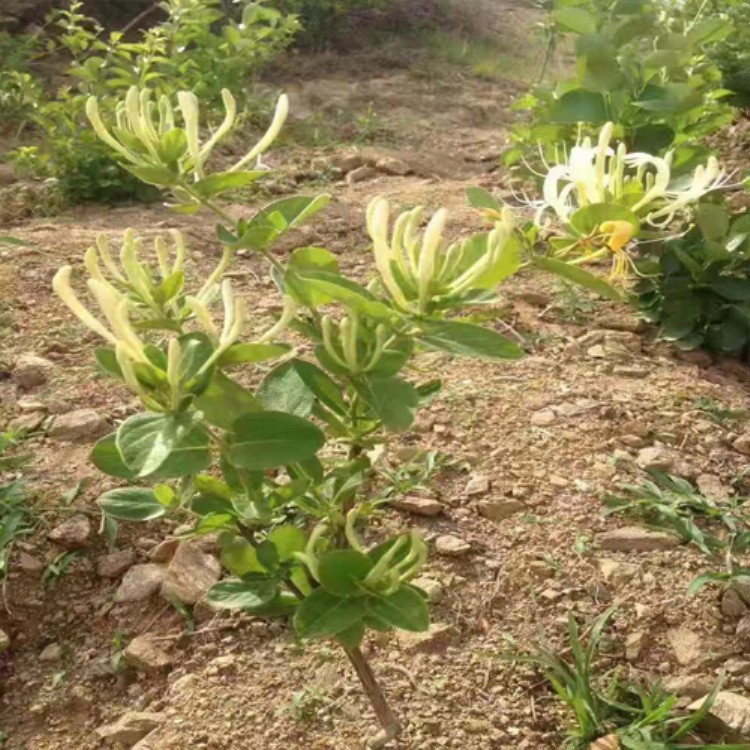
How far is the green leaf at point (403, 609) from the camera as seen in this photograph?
0.84 metres

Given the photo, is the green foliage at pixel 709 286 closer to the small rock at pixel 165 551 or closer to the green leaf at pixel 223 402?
the small rock at pixel 165 551

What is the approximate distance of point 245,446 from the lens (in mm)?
793

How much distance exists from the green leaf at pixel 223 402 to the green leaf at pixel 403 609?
213mm

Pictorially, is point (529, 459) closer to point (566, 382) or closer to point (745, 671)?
point (566, 382)

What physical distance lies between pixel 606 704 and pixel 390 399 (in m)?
0.65

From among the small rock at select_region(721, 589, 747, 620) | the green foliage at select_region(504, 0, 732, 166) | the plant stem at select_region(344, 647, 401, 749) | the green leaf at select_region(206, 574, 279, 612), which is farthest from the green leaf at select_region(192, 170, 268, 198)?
the green foliage at select_region(504, 0, 732, 166)

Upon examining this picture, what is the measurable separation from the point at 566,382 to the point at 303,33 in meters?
3.93

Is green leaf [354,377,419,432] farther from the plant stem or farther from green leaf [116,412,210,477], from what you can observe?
the plant stem

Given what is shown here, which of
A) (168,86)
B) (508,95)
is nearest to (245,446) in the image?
(168,86)

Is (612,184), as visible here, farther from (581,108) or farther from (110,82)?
(110,82)

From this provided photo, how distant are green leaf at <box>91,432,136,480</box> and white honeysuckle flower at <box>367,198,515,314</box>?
29 cm

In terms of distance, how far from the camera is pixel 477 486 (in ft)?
5.14

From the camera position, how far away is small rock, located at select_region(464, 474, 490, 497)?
1.56 meters

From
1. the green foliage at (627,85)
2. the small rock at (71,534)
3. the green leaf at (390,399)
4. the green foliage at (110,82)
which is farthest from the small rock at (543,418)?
the green foliage at (110,82)
